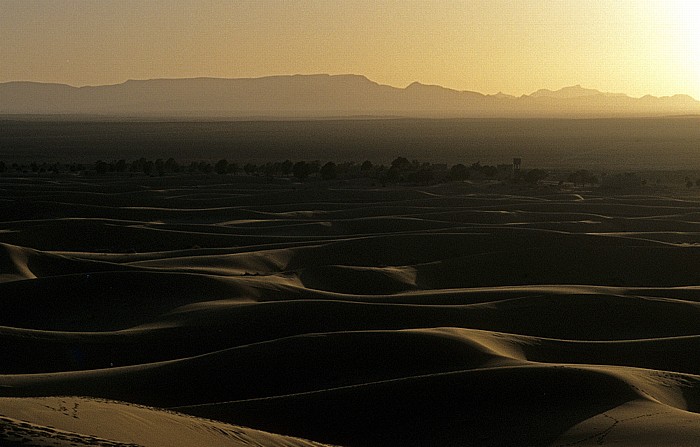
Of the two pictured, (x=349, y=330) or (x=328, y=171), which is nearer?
(x=349, y=330)

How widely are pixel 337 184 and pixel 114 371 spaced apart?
155 feet

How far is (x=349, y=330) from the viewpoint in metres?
20.1

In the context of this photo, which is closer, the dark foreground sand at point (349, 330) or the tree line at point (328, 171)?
the dark foreground sand at point (349, 330)

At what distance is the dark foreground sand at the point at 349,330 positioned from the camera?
13234 millimetres

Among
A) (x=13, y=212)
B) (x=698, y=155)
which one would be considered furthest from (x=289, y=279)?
(x=698, y=155)

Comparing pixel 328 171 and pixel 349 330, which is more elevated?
pixel 328 171

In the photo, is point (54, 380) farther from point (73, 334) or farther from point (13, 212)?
point (13, 212)

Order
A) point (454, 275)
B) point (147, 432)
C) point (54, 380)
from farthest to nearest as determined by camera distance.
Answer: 1. point (454, 275)
2. point (54, 380)
3. point (147, 432)

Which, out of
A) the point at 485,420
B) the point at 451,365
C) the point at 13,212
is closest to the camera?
the point at 485,420

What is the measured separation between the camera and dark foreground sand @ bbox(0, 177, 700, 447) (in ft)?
43.4

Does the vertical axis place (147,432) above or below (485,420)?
above

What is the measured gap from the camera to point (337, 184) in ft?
207

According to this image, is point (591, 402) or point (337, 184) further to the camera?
point (337, 184)

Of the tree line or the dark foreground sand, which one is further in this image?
the tree line
